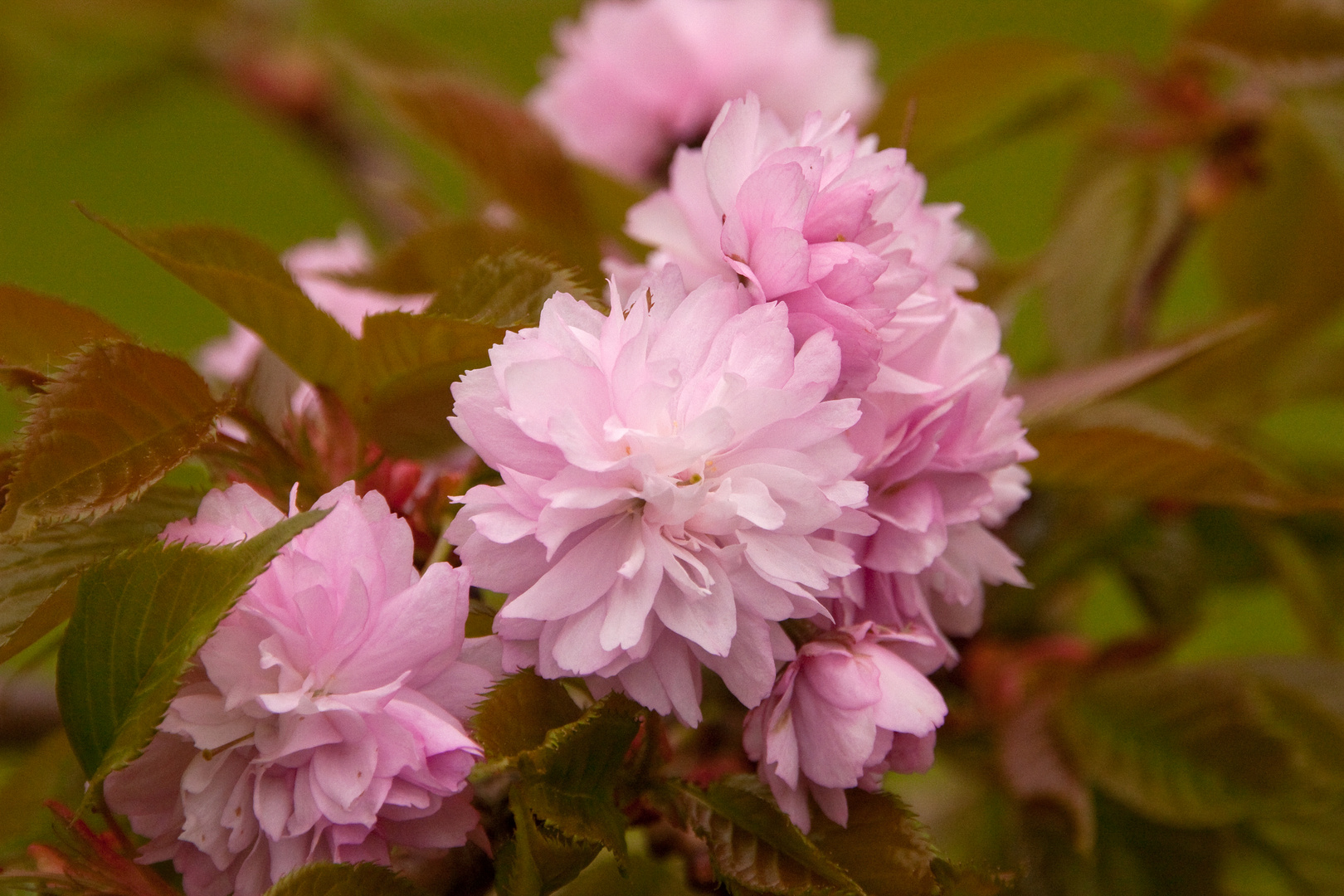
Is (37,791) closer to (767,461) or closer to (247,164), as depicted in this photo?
(767,461)

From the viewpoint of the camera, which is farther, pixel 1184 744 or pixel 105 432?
pixel 1184 744

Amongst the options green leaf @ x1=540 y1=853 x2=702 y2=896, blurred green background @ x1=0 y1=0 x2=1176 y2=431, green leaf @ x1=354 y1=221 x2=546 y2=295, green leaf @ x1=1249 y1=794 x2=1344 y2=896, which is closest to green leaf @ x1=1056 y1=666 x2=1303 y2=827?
green leaf @ x1=1249 y1=794 x2=1344 y2=896

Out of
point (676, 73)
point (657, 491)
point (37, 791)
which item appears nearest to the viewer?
point (657, 491)

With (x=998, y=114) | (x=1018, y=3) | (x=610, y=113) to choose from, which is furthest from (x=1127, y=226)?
(x=1018, y=3)

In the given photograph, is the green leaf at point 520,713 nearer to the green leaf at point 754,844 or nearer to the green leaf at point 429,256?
the green leaf at point 754,844

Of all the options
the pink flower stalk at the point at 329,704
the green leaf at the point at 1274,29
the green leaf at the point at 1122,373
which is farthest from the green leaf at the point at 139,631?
the green leaf at the point at 1274,29

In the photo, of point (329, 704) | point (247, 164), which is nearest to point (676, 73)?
point (329, 704)

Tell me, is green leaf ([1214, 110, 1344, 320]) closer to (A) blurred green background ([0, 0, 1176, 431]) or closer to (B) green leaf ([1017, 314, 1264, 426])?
(B) green leaf ([1017, 314, 1264, 426])
